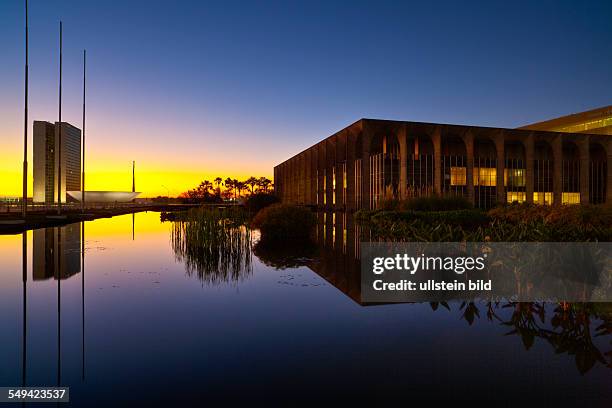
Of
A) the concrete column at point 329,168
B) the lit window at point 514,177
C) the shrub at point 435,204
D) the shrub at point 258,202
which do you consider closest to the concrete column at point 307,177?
the concrete column at point 329,168

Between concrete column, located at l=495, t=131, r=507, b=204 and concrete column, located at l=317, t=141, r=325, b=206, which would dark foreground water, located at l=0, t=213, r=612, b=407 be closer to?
concrete column, located at l=495, t=131, r=507, b=204

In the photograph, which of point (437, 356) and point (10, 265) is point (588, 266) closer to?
point (437, 356)

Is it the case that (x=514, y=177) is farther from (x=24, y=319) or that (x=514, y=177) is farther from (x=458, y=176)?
(x=24, y=319)

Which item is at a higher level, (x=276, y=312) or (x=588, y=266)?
(x=588, y=266)

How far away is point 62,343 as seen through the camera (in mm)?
4289

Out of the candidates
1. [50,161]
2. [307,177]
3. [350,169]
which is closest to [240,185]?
[307,177]

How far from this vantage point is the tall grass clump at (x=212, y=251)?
27.6 feet

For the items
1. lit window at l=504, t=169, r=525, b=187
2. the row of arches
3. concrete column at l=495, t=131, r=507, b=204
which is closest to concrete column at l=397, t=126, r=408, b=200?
the row of arches

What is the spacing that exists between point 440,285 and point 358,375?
3441 millimetres

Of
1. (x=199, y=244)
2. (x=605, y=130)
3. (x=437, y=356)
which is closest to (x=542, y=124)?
(x=605, y=130)

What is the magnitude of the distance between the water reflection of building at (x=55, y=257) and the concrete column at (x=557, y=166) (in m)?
44.2

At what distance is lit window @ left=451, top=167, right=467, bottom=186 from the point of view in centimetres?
4134

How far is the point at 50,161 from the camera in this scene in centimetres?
17562

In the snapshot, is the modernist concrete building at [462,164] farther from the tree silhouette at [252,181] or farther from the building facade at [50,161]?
the building facade at [50,161]
